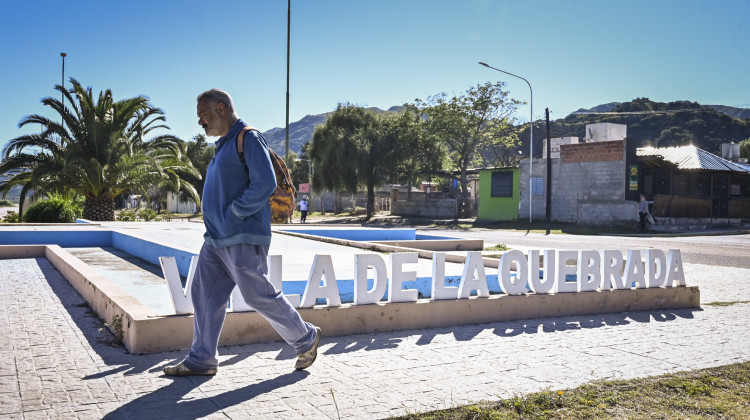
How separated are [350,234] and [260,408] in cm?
1441

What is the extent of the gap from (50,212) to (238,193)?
71.9 feet

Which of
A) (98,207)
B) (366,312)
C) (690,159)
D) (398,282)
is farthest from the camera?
(690,159)

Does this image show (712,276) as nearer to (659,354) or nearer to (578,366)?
(659,354)

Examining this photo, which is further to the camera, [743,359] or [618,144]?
[618,144]

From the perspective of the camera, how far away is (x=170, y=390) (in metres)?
3.89

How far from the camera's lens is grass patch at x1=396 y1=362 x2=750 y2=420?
351 centimetres

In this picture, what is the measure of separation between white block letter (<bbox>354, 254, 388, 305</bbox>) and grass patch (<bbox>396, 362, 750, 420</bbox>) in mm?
2181

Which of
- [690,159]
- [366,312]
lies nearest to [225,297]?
[366,312]

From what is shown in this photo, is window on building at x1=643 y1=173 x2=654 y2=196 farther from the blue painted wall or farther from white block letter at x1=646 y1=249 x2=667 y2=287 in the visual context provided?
white block letter at x1=646 y1=249 x2=667 y2=287

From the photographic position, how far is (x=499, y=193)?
40.1 metres

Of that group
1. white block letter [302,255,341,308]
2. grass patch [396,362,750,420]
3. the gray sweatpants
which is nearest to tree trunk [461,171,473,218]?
white block letter [302,255,341,308]

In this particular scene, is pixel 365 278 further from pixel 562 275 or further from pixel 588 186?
pixel 588 186

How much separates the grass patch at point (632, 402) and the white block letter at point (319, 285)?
2156 mm

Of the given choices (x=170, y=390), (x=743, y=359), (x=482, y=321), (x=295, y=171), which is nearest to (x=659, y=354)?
(x=743, y=359)
